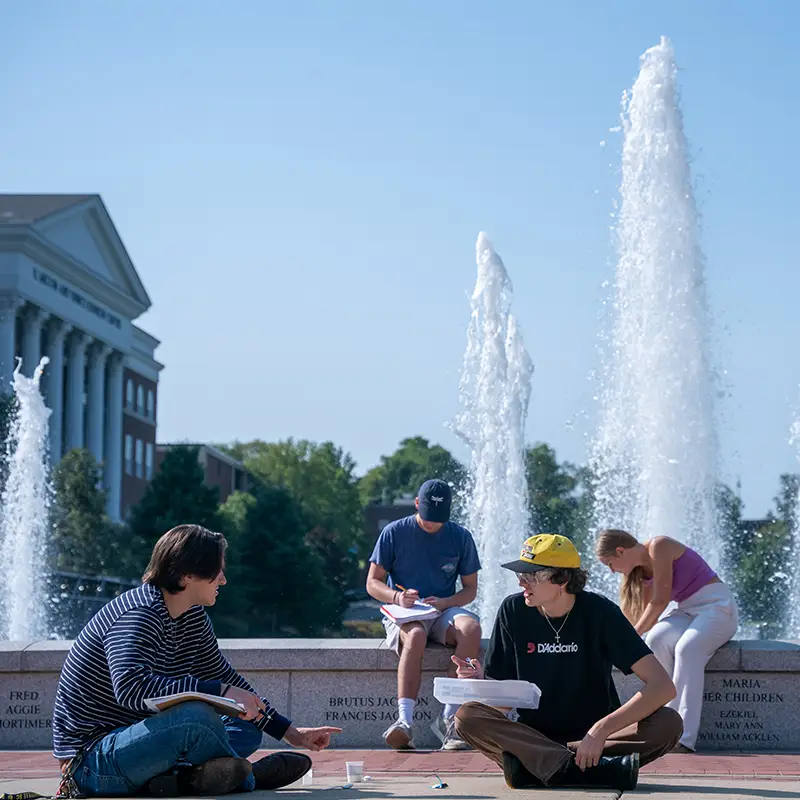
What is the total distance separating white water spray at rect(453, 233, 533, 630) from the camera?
2400 centimetres

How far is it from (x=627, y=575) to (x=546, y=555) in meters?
2.66

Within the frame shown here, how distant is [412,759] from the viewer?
827 cm

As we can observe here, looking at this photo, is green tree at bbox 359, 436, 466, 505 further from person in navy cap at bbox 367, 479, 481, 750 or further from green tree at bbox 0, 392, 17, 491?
person in navy cap at bbox 367, 479, 481, 750

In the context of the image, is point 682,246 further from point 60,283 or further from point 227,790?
point 60,283

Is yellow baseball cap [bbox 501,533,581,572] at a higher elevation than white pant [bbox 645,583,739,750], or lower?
higher

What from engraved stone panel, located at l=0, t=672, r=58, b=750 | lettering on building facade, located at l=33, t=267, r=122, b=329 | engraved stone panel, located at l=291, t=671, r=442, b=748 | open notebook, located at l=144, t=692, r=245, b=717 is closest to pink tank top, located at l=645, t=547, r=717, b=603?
engraved stone panel, located at l=291, t=671, r=442, b=748

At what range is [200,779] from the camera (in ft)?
18.1

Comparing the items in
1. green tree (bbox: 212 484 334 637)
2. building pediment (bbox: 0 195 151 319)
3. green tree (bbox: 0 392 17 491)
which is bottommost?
green tree (bbox: 212 484 334 637)

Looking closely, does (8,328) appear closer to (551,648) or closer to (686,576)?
(686,576)

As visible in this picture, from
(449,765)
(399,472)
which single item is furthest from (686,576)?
(399,472)

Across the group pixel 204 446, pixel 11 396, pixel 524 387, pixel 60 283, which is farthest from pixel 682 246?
pixel 204 446

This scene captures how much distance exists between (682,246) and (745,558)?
22821 millimetres

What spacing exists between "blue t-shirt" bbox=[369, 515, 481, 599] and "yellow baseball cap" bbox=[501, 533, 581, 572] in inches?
130

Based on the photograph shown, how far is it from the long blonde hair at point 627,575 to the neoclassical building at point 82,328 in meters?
55.5
